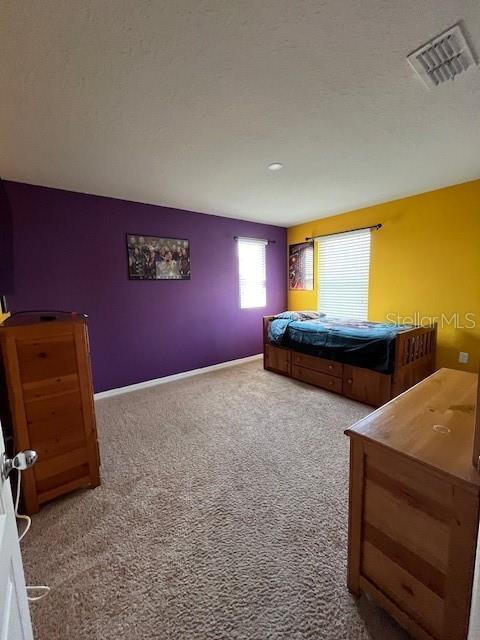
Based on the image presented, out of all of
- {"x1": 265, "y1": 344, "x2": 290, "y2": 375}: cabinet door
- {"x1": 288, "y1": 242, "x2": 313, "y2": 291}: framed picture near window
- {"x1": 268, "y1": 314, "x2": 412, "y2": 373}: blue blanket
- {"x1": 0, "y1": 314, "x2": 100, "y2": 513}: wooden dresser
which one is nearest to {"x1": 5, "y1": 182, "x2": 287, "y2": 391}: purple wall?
{"x1": 288, "y1": 242, "x2": 313, "y2": 291}: framed picture near window

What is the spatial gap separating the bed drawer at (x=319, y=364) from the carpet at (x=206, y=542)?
27.5 inches

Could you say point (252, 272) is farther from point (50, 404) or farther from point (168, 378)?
point (50, 404)

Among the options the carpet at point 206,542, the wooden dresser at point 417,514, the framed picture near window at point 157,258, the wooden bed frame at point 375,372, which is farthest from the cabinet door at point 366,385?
the framed picture near window at point 157,258

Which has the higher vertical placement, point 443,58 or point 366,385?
point 443,58

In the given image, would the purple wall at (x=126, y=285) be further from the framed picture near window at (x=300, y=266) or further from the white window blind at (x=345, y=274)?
the white window blind at (x=345, y=274)

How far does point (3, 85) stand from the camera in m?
1.40

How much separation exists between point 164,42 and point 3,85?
88cm

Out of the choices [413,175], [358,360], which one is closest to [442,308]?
[358,360]

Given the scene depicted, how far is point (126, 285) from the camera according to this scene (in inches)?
131

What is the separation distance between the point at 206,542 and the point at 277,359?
2.60m

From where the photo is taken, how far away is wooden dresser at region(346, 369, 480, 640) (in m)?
0.80

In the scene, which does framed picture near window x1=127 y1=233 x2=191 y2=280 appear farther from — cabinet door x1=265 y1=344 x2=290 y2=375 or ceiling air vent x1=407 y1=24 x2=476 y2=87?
ceiling air vent x1=407 y1=24 x2=476 y2=87

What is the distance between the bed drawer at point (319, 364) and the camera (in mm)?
3082

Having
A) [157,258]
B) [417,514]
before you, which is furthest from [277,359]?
[417,514]
